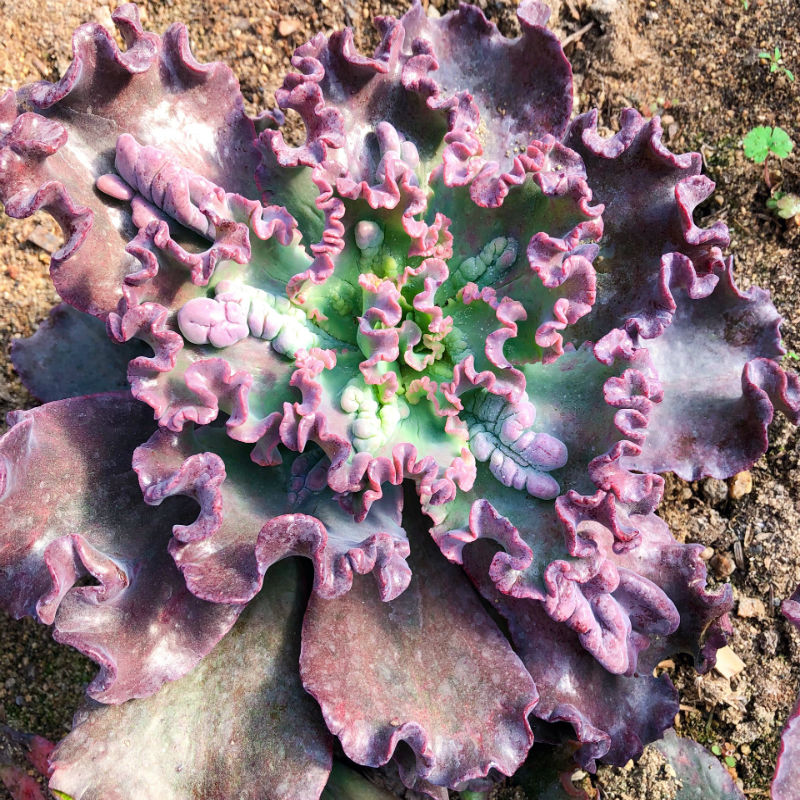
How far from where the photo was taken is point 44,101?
1652 mm

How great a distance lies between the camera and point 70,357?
2.20m

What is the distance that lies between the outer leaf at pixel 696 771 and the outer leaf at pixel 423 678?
2.26 ft

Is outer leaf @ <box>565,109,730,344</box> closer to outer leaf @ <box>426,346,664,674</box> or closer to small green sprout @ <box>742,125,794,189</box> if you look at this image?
outer leaf @ <box>426,346,664,674</box>

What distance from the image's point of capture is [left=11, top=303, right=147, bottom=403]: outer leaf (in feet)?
7.14

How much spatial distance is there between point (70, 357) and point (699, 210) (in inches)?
80.3

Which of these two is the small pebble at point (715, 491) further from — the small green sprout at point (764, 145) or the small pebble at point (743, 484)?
the small green sprout at point (764, 145)

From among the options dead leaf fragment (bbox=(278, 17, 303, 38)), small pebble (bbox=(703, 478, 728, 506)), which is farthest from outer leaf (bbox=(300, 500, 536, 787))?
dead leaf fragment (bbox=(278, 17, 303, 38))

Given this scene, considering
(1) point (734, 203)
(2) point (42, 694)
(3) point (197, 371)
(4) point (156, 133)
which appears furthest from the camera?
(1) point (734, 203)

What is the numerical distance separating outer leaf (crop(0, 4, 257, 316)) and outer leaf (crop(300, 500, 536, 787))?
37.2 inches

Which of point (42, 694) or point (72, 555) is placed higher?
point (72, 555)

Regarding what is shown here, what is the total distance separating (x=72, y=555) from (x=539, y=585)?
1011mm

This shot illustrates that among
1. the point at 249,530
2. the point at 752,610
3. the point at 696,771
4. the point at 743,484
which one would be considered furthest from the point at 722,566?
the point at 249,530

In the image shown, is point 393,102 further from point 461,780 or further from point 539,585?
point 461,780

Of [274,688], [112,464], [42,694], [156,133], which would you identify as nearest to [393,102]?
[156,133]
